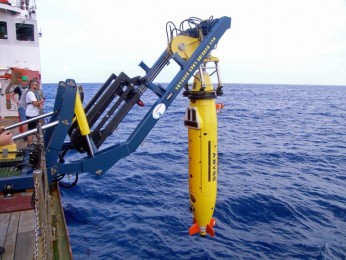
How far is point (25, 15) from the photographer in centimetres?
1436

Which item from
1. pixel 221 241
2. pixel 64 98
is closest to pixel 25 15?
pixel 64 98

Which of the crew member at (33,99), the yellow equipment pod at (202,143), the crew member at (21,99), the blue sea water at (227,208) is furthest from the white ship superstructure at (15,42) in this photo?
the yellow equipment pod at (202,143)

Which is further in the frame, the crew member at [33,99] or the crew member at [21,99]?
the crew member at [21,99]

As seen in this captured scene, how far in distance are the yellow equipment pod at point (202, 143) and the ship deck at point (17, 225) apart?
256 centimetres

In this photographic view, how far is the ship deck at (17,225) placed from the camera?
402 cm

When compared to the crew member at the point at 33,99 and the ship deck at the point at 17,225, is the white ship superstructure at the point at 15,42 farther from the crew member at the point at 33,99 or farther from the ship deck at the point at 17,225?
the ship deck at the point at 17,225

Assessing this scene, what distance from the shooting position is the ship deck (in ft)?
13.2

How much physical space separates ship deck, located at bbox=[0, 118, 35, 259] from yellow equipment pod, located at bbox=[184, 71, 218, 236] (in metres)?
2.56

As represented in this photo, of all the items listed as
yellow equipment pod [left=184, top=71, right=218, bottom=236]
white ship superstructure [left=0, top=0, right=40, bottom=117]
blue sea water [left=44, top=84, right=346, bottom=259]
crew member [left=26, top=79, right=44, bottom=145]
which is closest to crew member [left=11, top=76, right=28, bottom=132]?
crew member [left=26, top=79, right=44, bottom=145]

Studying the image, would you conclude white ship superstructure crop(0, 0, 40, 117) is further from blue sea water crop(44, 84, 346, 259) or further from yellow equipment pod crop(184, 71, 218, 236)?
yellow equipment pod crop(184, 71, 218, 236)

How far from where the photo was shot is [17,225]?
470cm

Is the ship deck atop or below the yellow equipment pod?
below

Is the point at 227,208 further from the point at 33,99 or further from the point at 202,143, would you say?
the point at 33,99

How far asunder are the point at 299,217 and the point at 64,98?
6.86 meters
